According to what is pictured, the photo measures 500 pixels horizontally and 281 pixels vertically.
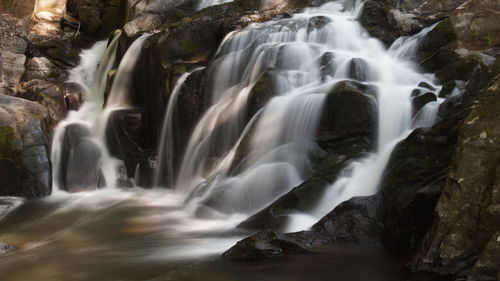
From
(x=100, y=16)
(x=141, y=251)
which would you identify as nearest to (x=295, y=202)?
(x=141, y=251)

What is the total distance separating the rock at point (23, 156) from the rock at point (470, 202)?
8.32 m

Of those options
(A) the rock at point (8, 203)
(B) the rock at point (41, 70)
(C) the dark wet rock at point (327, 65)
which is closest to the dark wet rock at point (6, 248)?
(A) the rock at point (8, 203)

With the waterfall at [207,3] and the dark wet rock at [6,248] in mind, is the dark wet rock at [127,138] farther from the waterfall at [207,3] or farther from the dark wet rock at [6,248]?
the waterfall at [207,3]

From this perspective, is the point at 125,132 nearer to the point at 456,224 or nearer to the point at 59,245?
the point at 59,245

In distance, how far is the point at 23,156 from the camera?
1089 cm

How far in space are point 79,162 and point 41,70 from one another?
6.40m

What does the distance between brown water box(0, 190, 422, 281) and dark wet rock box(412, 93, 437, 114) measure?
3.43m

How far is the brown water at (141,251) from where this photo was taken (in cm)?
559

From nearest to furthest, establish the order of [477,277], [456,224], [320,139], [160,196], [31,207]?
[477,277], [456,224], [320,139], [31,207], [160,196]

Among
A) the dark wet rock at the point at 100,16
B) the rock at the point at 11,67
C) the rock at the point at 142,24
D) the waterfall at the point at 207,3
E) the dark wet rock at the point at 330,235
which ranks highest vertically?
the dark wet rock at the point at 100,16

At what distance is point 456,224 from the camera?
4.89m

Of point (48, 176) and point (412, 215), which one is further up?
point (48, 176)

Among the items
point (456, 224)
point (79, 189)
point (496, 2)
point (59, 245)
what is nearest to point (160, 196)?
point (79, 189)

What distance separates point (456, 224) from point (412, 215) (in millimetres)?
1037
